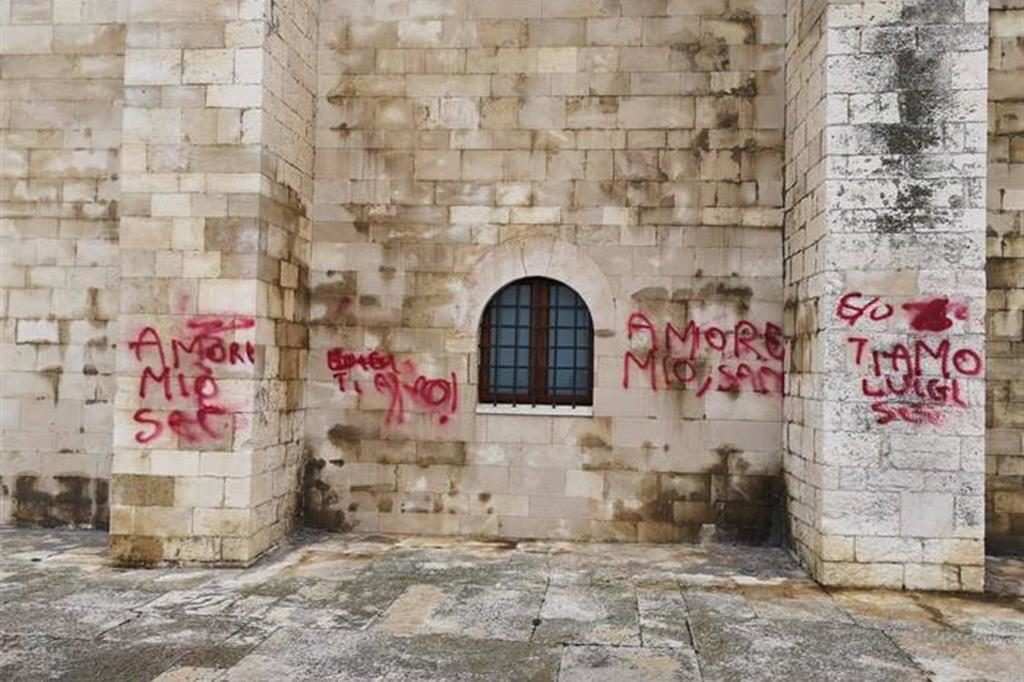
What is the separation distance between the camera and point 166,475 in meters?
7.13

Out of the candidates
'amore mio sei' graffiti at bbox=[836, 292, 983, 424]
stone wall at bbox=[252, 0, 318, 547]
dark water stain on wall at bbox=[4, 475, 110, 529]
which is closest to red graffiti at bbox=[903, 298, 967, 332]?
'amore mio sei' graffiti at bbox=[836, 292, 983, 424]

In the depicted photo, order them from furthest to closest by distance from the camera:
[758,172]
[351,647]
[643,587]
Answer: [758,172] → [643,587] → [351,647]

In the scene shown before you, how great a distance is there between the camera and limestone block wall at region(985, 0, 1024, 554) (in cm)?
771

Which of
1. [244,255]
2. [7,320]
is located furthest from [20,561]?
[244,255]

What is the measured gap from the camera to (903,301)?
6641mm

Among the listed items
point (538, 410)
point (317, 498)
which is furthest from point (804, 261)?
point (317, 498)

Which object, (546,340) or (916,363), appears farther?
(546,340)

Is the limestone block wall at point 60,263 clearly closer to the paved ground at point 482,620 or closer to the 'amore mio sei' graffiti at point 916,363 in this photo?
the paved ground at point 482,620

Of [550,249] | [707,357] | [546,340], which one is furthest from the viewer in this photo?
[546,340]

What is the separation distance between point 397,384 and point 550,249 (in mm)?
1981

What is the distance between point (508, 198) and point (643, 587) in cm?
383

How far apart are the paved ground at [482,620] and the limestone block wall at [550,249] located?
74cm

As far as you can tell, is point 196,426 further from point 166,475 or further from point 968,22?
point 968,22

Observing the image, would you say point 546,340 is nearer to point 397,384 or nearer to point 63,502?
point 397,384
